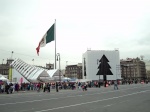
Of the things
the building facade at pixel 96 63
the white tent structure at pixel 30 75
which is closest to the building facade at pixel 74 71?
the building facade at pixel 96 63

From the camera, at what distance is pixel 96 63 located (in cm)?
10488

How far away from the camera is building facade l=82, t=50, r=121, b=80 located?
341 ft

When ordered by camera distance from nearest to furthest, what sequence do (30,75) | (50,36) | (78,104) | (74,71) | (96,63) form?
(78,104), (50,36), (30,75), (96,63), (74,71)

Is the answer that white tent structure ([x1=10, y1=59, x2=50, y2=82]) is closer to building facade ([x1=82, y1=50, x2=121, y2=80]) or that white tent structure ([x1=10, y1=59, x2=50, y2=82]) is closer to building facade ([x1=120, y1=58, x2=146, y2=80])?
building facade ([x1=82, y1=50, x2=121, y2=80])

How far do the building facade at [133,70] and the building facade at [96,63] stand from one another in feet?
169

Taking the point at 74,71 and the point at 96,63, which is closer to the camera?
the point at 96,63

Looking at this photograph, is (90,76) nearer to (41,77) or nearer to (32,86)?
(41,77)

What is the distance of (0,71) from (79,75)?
5850 centimetres

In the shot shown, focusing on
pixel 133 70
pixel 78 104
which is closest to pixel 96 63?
pixel 133 70

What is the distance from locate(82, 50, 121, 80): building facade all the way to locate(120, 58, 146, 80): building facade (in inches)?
2023

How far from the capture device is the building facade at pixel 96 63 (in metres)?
104

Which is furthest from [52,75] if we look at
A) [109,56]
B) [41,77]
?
[109,56]

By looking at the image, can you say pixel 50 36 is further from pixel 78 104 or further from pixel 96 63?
pixel 96 63

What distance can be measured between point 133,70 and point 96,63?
64547 millimetres
